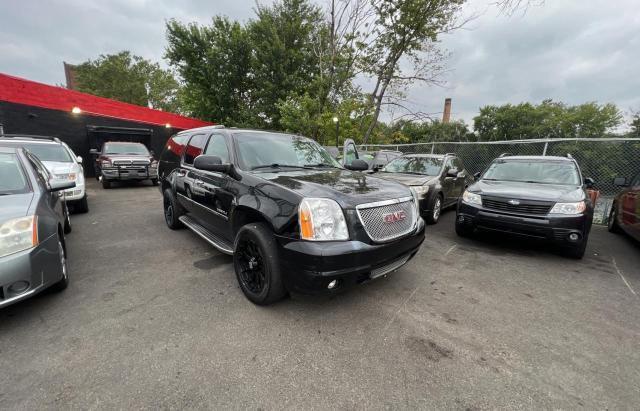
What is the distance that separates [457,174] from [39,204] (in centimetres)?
724

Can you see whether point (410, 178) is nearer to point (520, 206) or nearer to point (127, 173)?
point (520, 206)

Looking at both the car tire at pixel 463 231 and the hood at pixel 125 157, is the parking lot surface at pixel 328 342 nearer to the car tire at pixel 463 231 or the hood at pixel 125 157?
the car tire at pixel 463 231

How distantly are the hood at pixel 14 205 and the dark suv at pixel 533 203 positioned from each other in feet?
18.1

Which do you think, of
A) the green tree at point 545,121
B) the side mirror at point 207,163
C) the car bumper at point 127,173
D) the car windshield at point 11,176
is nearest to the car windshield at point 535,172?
the side mirror at point 207,163

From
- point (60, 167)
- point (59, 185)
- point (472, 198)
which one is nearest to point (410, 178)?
point (472, 198)

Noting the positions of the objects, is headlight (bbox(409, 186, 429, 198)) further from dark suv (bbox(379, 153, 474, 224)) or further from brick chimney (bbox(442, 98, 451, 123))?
brick chimney (bbox(442, 98, 451, 123))

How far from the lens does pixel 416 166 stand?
666cm

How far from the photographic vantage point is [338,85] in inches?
512

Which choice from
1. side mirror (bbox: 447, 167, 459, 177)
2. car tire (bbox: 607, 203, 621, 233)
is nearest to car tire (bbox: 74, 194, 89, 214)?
side mirror (bbox: 447, 167, 459, 177)

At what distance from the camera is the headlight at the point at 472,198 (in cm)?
452

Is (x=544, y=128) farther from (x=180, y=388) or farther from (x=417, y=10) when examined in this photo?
(x=180, y=388)

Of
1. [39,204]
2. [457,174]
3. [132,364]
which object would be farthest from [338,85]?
[132,364]

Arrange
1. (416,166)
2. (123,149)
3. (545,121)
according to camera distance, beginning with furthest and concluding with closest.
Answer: (545,121) → (123,149) → (416,166)

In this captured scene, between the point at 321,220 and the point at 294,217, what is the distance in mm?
225
